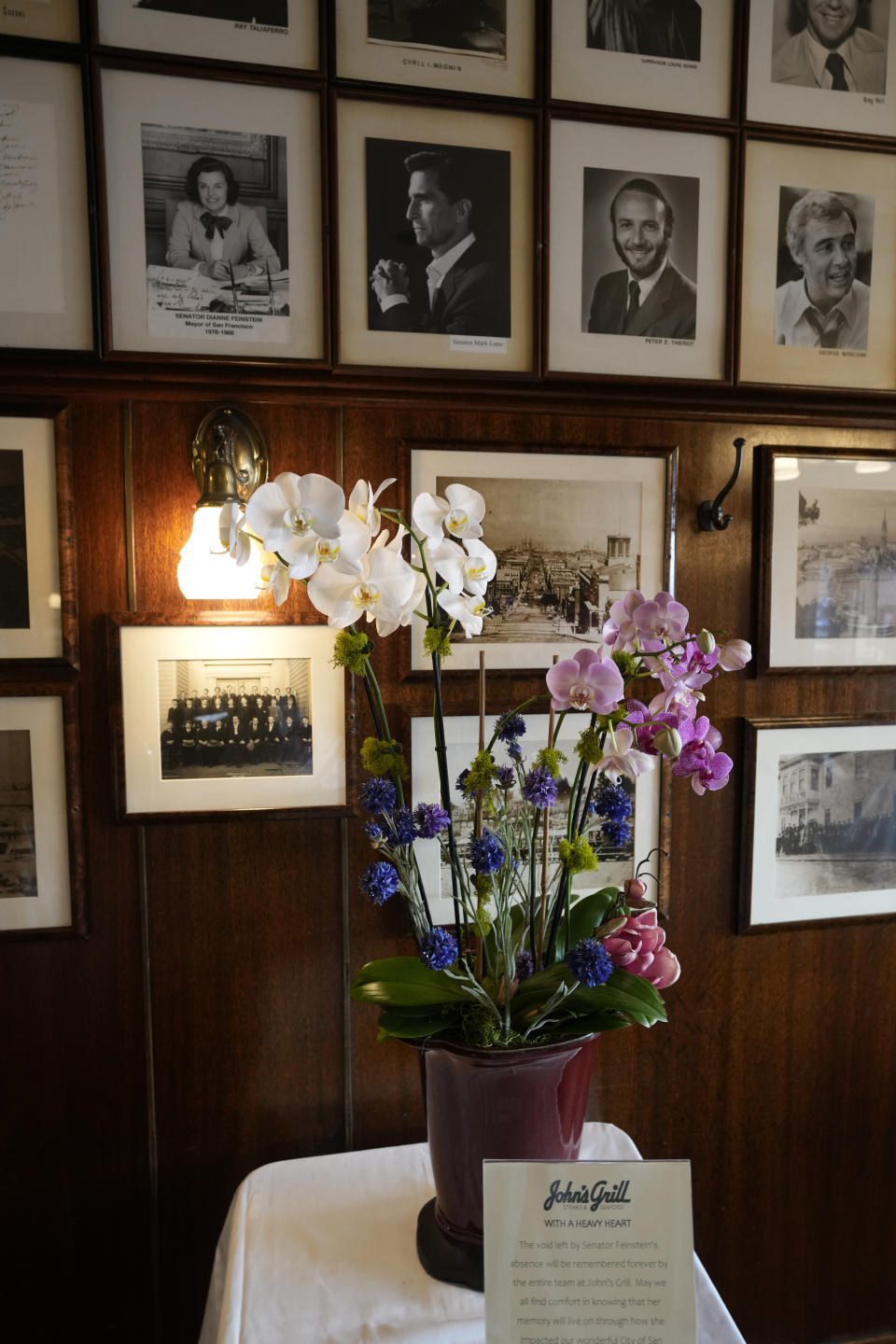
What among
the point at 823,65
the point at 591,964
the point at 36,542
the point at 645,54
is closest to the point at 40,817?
the point at 36,542

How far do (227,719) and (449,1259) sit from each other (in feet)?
2.56

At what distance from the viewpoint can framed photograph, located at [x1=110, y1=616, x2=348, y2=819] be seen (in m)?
1.26

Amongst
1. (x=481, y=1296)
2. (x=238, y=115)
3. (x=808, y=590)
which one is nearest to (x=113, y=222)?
(x=238, y=115)

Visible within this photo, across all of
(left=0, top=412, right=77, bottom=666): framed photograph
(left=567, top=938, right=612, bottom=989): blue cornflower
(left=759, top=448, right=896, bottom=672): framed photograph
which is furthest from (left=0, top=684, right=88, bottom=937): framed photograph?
(left=759, top=448, right=896, bottom=672): framed photograph

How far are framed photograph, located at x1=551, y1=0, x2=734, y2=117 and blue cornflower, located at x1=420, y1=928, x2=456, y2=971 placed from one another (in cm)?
128

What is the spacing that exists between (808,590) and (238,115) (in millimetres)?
1196

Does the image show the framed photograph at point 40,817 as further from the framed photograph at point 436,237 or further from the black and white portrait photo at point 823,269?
the black and white portrait photo at point 823,269

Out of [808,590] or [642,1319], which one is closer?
[642,1319]

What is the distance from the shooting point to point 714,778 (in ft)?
2.93

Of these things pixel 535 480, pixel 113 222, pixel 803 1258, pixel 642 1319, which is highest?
pixel 113 222

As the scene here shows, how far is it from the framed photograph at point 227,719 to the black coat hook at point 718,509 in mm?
680

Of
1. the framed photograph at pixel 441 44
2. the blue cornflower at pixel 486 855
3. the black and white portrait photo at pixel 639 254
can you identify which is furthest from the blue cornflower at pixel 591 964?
the framed photograph at pixel 441 44

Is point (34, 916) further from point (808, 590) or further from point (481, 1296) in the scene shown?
point (808, 590)

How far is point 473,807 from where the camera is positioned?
1.30 metres
